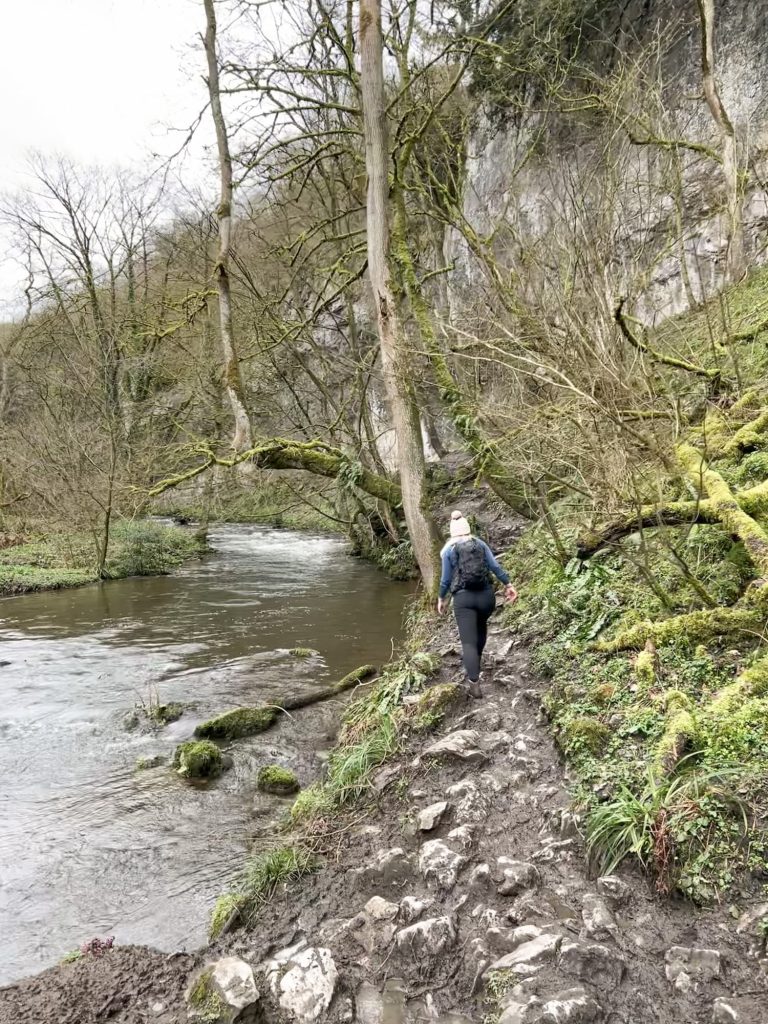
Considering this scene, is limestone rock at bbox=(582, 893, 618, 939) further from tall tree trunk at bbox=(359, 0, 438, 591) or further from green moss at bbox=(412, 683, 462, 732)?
tall tree trunk at bbox=(359, 0, 438, 591)

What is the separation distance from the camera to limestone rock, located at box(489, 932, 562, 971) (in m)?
2.94

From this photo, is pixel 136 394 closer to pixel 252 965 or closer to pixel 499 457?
pixel 499 457

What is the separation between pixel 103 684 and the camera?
951cm

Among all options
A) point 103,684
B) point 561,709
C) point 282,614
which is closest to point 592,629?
point 561,709

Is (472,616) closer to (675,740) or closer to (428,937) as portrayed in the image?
(675,740)

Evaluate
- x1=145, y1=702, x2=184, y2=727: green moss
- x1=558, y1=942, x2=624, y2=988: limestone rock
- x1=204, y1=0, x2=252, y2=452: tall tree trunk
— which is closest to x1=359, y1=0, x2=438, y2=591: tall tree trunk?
x1=204, y1=0, x2=252, y2=452: tall tree trunk

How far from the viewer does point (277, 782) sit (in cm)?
602

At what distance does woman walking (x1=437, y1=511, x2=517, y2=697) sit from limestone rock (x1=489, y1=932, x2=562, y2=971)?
3017mm

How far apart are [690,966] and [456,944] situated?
1098 mm

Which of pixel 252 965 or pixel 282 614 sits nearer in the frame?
pixel 252 965

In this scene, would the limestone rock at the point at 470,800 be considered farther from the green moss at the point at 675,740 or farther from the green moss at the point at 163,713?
the green moss at the point at 163,713

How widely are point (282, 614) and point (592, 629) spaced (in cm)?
824

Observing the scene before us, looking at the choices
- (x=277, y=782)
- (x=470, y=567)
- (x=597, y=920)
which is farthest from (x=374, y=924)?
(x=470, y=567)

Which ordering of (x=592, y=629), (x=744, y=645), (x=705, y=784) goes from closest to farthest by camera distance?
(x=705, y=784) → (x=744, y=645) → (x=592, y=629)
